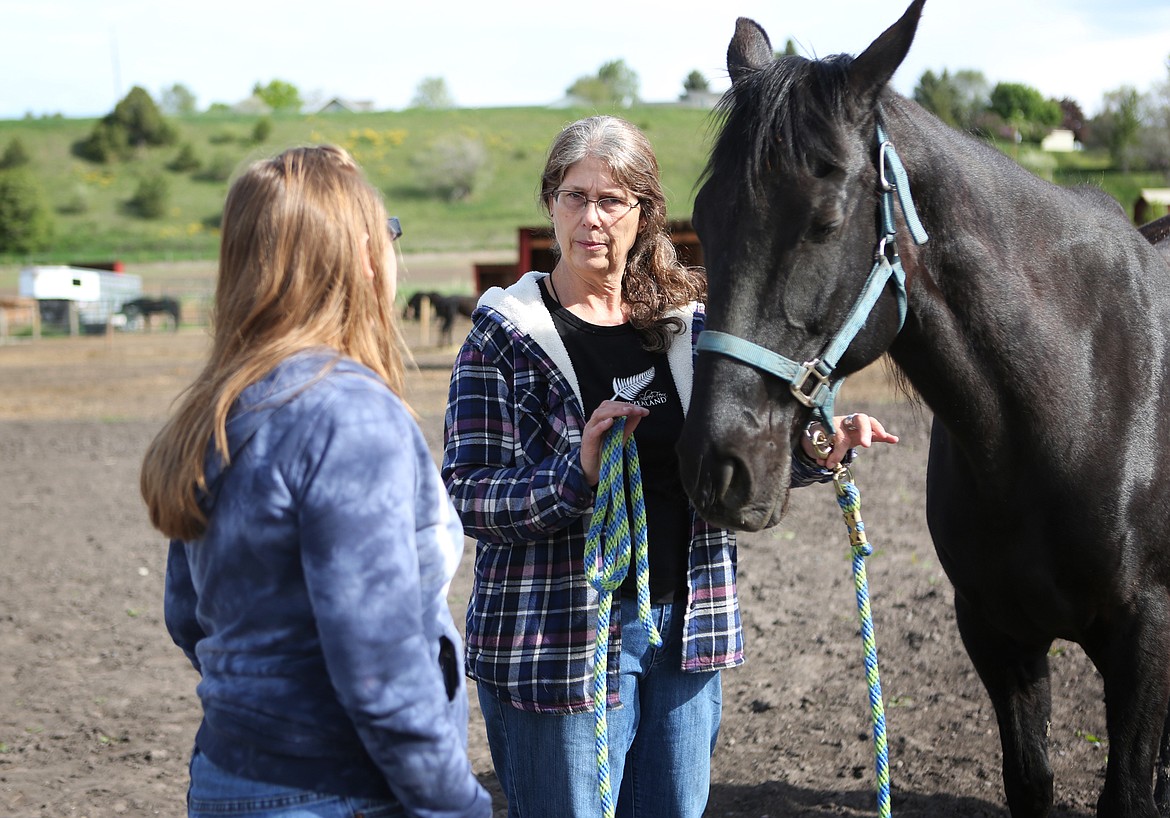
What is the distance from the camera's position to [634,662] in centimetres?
228

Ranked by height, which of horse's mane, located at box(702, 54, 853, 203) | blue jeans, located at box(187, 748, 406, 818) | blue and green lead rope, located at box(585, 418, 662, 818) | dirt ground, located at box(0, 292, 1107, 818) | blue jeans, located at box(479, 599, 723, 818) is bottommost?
dirt ground, located at box(0, 292, 1107, 818)

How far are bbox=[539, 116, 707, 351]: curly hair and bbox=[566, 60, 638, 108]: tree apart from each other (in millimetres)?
97409

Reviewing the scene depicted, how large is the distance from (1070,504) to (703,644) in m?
0.94

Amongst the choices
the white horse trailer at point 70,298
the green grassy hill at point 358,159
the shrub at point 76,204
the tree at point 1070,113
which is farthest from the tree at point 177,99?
the tree at point 1070,113

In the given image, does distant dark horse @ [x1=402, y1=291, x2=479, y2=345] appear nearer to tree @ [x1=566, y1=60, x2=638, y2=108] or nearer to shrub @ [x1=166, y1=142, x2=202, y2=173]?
shrub @ [x1=166, y1=142, x2=202, y2=173]

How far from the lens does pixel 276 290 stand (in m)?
1.57

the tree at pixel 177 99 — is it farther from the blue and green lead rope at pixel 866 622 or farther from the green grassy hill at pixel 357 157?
the blue and green lead rope at pixel 866 622

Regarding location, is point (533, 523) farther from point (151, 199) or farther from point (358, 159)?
point (151, 199)

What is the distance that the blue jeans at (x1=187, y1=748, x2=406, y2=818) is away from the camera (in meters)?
1.53

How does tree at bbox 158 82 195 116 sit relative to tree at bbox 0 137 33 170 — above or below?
above

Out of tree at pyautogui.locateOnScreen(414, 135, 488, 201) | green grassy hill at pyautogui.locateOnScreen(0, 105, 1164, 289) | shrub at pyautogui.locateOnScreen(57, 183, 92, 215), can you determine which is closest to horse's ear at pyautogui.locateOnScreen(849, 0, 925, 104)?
green grassy hill at pyautogui.locateOnScreen(0, 105, 1164, 289)

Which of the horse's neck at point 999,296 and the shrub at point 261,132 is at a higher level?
the shrub at point 261,132

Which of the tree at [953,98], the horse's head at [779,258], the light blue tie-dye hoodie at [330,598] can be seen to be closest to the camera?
the light blue tie-dye hoodie at [330,598]

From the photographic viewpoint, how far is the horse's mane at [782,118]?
1989 mm
